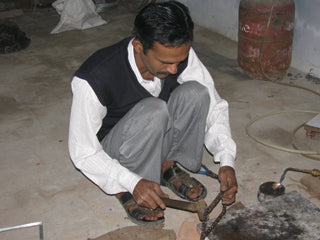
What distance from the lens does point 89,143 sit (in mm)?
1732

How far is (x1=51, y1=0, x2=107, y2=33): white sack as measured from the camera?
547 cm

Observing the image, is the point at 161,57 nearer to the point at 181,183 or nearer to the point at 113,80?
the point at 113,80

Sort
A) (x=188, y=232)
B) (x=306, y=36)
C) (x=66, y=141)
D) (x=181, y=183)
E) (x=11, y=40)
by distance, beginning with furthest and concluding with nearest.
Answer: (x=11, y=40) < (x=306, y=36) < (x=66, y=141) < (x=181, y=183) < (x=188, y=232)

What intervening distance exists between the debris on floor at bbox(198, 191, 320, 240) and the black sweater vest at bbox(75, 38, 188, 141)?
74 centimetres

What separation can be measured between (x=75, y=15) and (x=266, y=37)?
10.0ft

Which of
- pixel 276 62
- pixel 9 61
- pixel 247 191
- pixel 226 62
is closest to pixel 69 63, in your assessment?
pixel 9 61

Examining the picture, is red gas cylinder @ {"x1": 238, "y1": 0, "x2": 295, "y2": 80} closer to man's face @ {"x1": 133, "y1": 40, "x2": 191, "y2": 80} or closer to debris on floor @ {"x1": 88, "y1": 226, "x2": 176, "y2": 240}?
man's face @ {"x1": 133, "y1": 40, "x2": 191, "y2": 80}

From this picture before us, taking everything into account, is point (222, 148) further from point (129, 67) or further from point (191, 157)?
point (129, 67)

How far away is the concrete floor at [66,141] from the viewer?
214 cm

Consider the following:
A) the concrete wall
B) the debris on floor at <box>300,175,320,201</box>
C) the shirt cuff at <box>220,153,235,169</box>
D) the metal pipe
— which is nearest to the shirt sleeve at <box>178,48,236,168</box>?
the shirt cuff at <box>220,153,235,169</box>

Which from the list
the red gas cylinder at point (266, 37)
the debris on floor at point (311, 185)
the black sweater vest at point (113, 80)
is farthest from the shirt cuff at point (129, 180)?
the red gas cylinder at point (266, 37)

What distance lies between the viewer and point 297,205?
Answer: 189 centimetres

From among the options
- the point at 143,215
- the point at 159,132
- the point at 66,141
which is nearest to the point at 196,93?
the point at 159,132

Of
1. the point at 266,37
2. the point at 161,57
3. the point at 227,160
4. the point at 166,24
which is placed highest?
the point at 166,24
